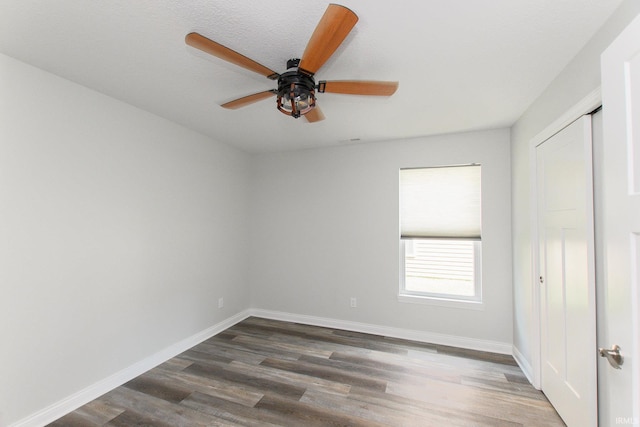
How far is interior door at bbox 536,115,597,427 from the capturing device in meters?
1.66

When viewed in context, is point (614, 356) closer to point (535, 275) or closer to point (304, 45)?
point (535, 275)

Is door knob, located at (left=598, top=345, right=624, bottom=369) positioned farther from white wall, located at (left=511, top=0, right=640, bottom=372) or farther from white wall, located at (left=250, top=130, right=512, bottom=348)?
white wall, located at (left=250, top=130, right=512, bottom=348)

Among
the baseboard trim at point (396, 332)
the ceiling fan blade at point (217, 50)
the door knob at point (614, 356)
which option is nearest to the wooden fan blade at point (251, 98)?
the ceiling fan blade at point (217, 50)

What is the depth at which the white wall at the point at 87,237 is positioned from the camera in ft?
6.01

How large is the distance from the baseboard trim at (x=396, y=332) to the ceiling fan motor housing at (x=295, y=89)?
2946 millimetres

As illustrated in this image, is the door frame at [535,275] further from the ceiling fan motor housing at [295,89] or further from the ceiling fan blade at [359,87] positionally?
the ceiling fan motor housing at [295,89]

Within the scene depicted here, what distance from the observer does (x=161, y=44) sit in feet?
5.50

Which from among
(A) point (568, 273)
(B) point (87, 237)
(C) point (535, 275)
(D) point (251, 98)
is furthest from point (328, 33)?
(C) point (535, 275)

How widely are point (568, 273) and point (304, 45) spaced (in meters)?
2.34

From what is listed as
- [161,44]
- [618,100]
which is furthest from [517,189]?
[161,44]

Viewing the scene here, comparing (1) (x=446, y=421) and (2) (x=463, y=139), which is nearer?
(1) (x=446, y=421)

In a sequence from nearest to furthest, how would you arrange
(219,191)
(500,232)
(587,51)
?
(587,51)
(500,232)
(219,191)

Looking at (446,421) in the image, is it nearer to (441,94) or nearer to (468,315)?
(468,315)

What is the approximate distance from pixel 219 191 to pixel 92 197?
1.48m
